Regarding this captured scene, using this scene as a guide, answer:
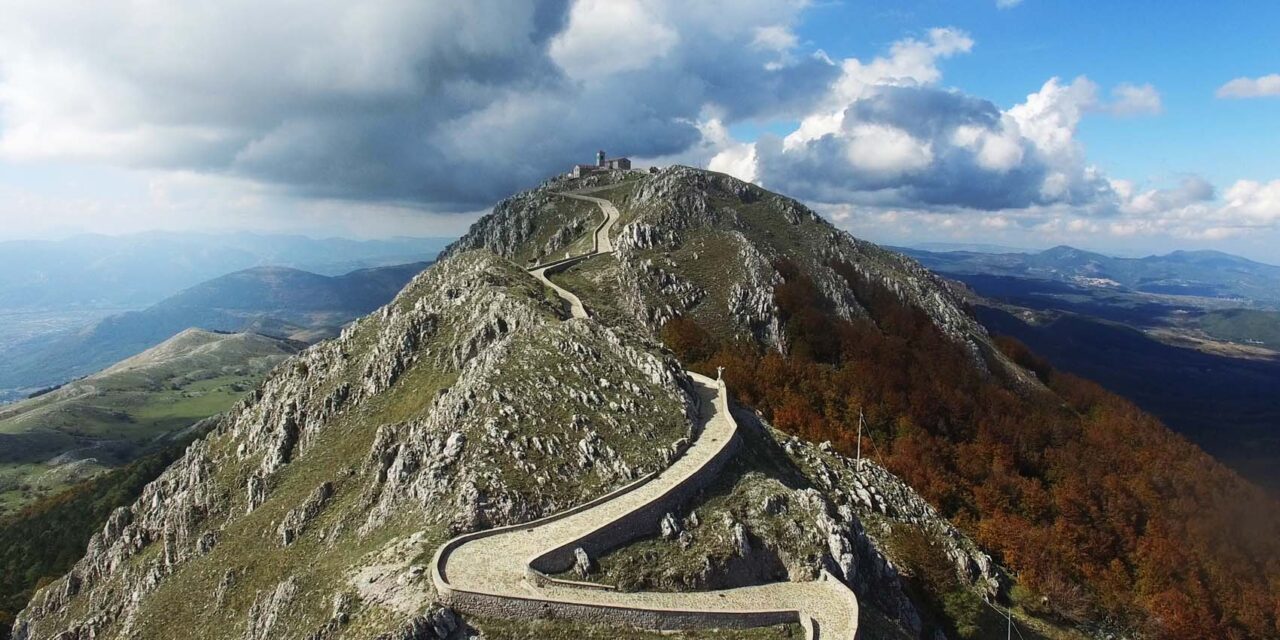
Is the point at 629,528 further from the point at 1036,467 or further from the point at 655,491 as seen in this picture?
the point at 1036,467

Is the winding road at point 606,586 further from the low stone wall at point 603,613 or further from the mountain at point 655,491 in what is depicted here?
the mountain at point 655,491

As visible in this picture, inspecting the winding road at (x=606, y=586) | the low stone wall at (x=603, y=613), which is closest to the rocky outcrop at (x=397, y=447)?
the winding road at (x=606, y=586)

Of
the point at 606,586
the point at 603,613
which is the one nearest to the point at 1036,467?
the point at 606,586

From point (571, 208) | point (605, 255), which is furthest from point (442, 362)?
point (571, 208)

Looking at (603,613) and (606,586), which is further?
(606,586)

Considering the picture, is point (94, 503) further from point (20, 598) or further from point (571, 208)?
point (571, 208)
